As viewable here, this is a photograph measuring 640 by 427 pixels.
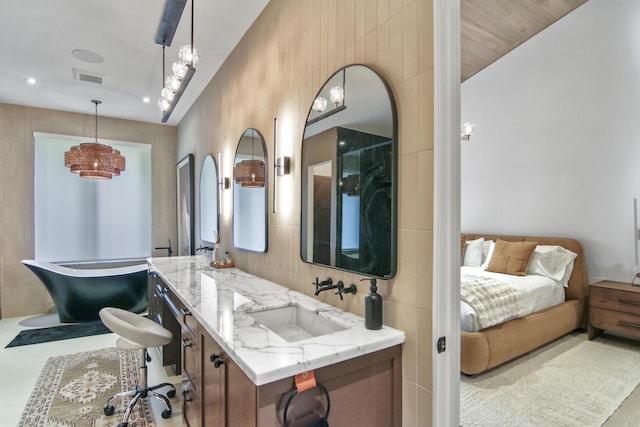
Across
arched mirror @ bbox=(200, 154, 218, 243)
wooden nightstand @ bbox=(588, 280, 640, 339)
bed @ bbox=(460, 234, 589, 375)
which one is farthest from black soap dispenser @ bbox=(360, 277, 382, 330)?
wooden nightstand @ bbox=(588, 280, 640, 339)

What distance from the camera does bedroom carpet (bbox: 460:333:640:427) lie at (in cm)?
220

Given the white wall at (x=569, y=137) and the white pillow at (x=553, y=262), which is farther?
the white pillow at (x=553, y=262)

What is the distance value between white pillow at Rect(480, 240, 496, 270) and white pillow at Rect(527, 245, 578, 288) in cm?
48

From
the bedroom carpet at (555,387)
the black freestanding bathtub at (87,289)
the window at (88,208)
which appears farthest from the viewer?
the window at (88,208)

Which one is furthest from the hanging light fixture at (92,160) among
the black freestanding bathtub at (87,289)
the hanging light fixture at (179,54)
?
the hanging light fixture at (179,54)

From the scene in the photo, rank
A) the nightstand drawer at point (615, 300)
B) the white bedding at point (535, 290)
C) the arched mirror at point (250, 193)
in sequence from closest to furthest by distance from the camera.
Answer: the arched mirror at point (250, 193)
the nightstand drawer at point (615, 300)
the white bedding at point (535, 290)

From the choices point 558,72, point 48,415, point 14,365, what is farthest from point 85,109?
point 558,72

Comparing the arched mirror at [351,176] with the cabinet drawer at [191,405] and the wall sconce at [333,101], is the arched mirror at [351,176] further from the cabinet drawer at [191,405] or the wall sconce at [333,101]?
the cabinet drawer at [191,405]

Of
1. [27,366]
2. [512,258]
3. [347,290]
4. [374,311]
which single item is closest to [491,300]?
[512,258]

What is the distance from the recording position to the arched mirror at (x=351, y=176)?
4.58 ft

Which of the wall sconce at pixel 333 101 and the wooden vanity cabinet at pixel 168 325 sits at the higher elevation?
the wall sconce at pixel 333 101

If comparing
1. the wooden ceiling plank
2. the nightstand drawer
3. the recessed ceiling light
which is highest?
the wooden ceiling plank

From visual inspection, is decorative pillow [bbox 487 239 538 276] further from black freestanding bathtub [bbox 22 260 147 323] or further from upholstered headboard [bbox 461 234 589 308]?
black freestanding bathtub [bbox 22 260 147 323]

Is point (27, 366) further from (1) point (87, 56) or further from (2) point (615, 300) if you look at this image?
(2) point (615, 300)
